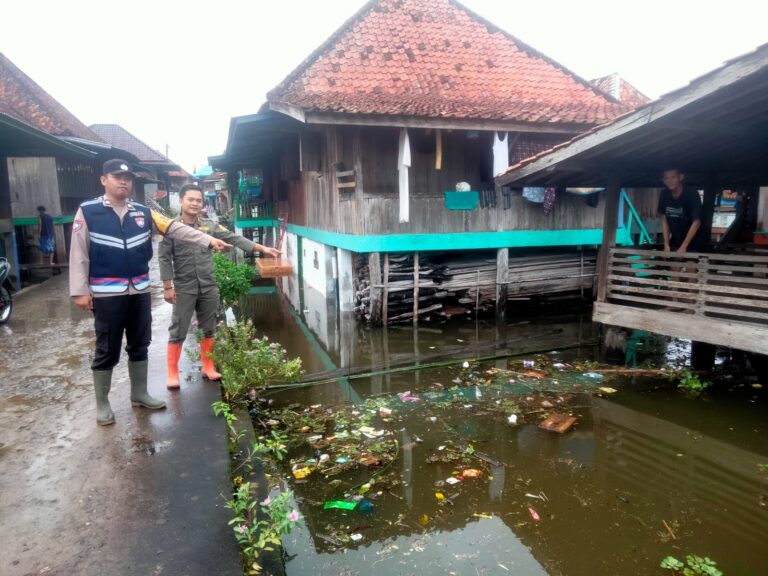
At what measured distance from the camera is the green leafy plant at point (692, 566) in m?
3.23

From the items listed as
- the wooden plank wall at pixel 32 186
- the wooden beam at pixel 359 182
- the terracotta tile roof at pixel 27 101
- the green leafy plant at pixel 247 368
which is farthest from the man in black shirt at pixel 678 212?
the terracotta tile roof at pixel 27 101

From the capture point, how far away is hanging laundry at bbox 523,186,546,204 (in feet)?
35.1

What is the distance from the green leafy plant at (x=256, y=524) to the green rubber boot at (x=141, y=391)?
1741 millimetres

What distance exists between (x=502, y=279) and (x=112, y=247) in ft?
27.7

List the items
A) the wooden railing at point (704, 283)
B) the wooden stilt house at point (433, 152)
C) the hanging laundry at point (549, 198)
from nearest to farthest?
the wooden railing at point (704, 283) → the wooden stilt house at point (433, 152) → the hanging laundry at point (549, 198)

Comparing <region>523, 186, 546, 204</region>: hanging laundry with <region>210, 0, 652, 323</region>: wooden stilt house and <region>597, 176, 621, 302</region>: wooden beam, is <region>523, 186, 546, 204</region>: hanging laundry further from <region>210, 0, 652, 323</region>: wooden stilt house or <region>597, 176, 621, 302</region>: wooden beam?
<region>597, 176, 621, 302</region>: wooden beam

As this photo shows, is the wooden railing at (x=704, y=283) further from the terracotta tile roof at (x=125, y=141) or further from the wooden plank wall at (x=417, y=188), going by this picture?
the terracotta tile roof at (x=125, y=141)

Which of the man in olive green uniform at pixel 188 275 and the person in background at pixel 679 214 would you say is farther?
the person in background at pixel 679 214

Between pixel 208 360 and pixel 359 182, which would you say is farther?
pixel 359 182

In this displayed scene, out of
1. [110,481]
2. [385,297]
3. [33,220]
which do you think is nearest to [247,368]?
[110,481]

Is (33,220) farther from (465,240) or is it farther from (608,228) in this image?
(608,228)

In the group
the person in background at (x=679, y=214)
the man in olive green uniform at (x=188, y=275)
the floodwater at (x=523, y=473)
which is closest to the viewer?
the floodwater at (x=523, y=473)

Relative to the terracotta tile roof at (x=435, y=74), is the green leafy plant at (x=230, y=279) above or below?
below

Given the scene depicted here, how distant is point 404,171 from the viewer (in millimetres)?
9430
